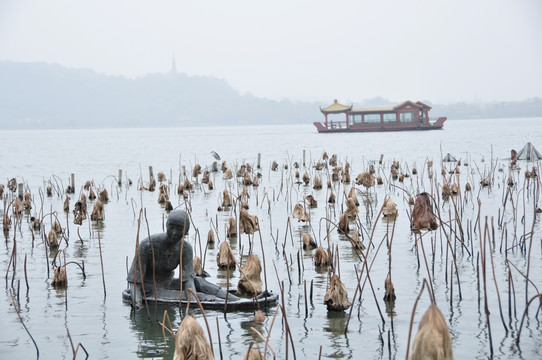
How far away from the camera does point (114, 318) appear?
910cm

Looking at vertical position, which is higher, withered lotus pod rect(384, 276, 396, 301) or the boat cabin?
the boat cabin

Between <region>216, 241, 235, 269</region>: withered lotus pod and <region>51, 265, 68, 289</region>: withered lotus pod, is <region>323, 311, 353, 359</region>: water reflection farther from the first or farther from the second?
<region>51, 265, 68, 289</region>: withered lotus pod

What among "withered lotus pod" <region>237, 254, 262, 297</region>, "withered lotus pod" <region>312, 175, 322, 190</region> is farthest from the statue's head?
"withered lotus pod" <region>312, 175, 322, 190</region>

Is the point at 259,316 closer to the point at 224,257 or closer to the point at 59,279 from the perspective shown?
the point at 224,257

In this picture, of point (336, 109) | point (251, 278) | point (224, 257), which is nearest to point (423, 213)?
point (251, 278)

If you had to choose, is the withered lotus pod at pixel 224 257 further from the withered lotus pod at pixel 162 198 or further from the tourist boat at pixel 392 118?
the tourist boat at pixel 392 118

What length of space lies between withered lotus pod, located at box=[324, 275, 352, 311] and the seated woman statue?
3.66ft

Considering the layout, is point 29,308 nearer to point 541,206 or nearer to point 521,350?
point 521,350

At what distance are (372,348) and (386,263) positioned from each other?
445 centimetres

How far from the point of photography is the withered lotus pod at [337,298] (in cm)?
859

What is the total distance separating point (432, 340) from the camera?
3.46m

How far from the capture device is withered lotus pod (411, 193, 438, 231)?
5828 mm

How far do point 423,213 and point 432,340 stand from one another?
251cm

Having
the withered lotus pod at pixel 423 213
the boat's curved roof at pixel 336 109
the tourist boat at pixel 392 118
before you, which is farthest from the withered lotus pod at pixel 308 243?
the boat's curved roof at pixel 336 109
